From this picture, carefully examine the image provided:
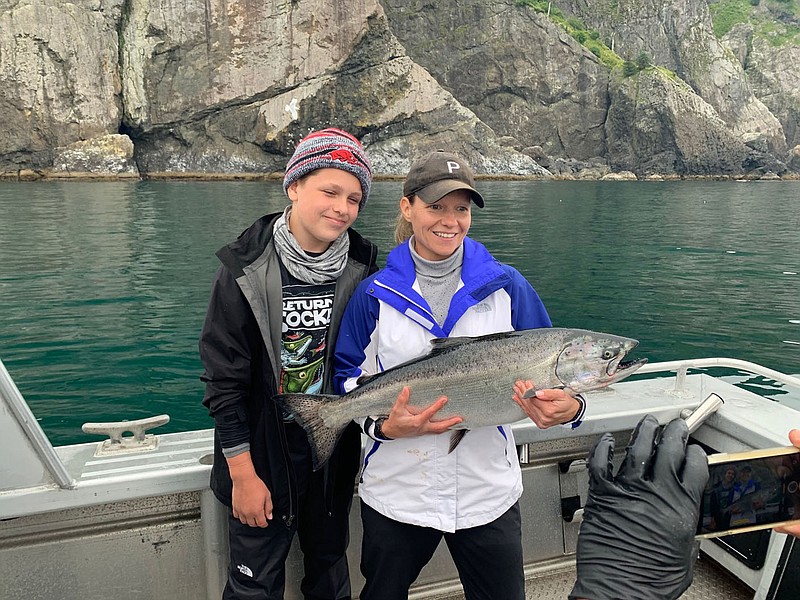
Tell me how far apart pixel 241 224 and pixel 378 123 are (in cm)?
5323

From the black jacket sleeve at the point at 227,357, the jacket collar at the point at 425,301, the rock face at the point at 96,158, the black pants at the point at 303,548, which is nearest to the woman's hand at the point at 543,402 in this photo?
the jacket collar at the point at 425,301

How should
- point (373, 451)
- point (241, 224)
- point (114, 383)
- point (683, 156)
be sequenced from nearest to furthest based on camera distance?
point (373, 451), point (114, 383), point (241, 224), point (683, 156)

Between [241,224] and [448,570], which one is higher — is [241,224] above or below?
below

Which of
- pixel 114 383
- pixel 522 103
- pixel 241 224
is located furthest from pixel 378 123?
pixel 114 383

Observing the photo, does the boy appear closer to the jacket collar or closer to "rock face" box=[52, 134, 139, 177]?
the jacket collar

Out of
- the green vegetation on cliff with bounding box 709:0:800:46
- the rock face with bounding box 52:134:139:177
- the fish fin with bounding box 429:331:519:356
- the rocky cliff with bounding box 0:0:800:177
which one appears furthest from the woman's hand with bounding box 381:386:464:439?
the green vegetation on cliff with bounding box 709:0:800:46

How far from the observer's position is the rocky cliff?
6712 centimetres

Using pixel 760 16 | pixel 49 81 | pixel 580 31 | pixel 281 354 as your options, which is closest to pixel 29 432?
pixel 281 354

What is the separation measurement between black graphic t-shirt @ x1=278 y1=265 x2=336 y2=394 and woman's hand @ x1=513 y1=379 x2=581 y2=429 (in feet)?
2.85

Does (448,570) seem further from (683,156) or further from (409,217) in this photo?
(683,156)

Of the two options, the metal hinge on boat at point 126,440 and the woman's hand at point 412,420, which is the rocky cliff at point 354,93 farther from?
the woman's hand at point 412,420

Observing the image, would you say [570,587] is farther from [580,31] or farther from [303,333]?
[580,31]

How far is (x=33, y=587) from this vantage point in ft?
8.87

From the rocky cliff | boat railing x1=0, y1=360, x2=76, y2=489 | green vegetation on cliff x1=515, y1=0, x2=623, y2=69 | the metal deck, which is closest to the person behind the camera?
boat railing x1=0, y1=360, x2=76, y2=489
